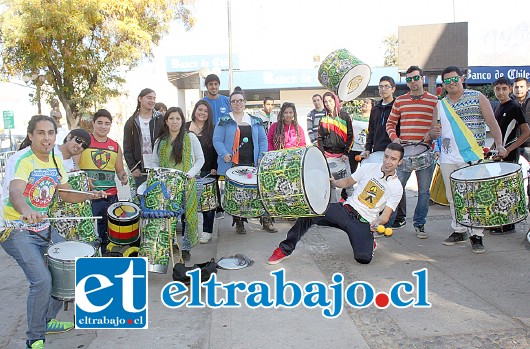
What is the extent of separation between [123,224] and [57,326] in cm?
139

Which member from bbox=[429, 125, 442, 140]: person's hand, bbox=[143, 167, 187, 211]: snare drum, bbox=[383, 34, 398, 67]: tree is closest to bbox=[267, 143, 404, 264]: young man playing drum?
bbox=[429, 125, 442, 140]: person's hand

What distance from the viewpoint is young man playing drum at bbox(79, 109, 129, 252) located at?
5324 mm

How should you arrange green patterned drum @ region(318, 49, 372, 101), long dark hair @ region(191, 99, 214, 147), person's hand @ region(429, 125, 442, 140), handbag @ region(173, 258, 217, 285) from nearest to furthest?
handbag @ region(173, 258, 217, 285) → person's hand @ region(429, 125, 442, 140) → long dark hair @ region(191, 99, 214, 147) → green patterned drum @ region(318, 49, 372, 101)

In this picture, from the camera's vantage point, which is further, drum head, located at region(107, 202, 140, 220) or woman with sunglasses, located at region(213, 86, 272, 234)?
woman with sunglasses, located at region(213, 86, 272, 234)

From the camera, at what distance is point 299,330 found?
11.9 ft

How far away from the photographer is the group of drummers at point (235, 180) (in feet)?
11.7

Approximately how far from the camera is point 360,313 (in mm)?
3938

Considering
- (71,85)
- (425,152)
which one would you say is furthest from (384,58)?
(425,152)

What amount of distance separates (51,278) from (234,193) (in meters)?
2.73

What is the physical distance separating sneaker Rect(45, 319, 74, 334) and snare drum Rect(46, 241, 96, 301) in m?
0.36

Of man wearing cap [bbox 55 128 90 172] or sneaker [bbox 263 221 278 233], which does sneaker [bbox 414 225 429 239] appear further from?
man wearing cap [bbox 55 128 90 172]

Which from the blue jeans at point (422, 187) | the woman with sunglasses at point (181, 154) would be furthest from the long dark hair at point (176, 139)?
the blue jeans at point (422, 187)

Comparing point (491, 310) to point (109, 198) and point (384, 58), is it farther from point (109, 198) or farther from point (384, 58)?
point (384, 58)

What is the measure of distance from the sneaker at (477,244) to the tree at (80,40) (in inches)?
520
